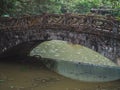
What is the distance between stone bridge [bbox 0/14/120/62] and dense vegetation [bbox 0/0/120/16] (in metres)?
1.69

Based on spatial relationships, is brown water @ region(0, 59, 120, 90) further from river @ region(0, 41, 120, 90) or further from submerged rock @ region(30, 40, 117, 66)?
submerged rock @ region(30, 40, 117, 66)

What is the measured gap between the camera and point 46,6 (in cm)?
2800

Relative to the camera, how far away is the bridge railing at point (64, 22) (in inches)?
625

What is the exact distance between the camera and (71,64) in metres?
19.9

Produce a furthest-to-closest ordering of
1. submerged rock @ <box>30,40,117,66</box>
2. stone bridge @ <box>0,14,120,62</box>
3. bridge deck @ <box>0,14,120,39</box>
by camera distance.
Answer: submerged rock @ <box>30,40,117,66</box> → stone bridge @ <box>0,14,120,62</box> → bridge deck @ <box>0,14,120,39</box>

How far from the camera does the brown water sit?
1603 centimetres

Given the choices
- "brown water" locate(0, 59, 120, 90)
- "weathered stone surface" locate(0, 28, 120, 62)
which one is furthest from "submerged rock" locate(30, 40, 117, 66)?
"brown water" locate(0, 59, 120, 90)

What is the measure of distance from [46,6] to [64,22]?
34.4 ft

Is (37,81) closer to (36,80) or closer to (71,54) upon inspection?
(36,80)

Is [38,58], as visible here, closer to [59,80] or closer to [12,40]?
[12,40]

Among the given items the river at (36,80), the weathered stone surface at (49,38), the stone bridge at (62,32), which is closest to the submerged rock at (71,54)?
the weathered stone surface at (49,38)

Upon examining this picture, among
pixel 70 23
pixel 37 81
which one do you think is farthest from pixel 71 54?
pixel 37 81

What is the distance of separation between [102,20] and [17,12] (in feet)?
32.5

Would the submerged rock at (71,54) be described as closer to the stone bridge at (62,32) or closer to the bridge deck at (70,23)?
the stone bridge at (62,32)
